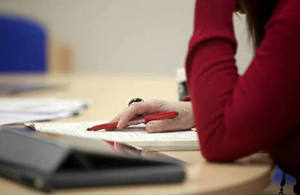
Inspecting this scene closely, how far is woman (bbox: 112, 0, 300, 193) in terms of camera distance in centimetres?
65

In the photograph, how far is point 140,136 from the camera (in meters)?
0.82

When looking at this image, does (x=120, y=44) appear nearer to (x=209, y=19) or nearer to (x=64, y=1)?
(x=64, y=1)

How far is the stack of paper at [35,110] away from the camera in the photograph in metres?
1.08

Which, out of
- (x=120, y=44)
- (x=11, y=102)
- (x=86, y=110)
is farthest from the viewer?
(x=120, y=44)

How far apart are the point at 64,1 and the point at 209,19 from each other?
354cm

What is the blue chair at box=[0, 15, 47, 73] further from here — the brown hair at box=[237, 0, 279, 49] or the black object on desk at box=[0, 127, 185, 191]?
the black object on desk at box=[0, 127, 185, 191]

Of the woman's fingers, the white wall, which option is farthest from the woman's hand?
the white wall

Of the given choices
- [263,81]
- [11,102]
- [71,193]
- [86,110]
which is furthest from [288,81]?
[11,102]

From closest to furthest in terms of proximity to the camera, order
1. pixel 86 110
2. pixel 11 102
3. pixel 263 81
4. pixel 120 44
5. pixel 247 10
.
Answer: pixel 263 81 → pixel 247 10 → pixel 86 110 → pixel 11 102 → pixel 120 44

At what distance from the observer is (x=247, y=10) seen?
0.84 m

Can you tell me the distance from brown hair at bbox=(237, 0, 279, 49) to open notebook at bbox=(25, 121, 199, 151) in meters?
0.19

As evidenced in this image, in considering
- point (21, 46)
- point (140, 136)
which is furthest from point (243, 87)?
point (21, 46)

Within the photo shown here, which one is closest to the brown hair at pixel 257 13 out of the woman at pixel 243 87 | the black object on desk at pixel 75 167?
the woman at pixel 243 87

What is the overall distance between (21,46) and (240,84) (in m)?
2.68
